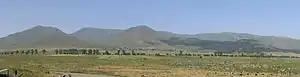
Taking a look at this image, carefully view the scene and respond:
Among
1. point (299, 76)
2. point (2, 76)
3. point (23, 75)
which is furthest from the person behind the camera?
point (299, 76)

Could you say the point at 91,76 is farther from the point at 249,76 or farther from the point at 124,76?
the point at 249,76

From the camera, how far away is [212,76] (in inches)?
3132

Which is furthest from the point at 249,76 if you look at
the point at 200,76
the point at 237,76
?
the point at 200,76

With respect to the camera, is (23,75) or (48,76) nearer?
(23,75)

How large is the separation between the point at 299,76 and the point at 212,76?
50.2 feet

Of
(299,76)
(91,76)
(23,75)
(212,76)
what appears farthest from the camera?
(299,76)

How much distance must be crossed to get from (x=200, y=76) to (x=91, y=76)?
15.9 meters

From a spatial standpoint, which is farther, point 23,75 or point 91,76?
point 91,76

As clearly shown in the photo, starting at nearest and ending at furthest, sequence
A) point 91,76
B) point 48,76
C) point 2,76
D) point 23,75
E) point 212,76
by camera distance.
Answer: point 2,76, point 23,75, point 48,76, point 91,76, point 212,76

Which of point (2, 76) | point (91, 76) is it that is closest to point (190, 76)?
point (91, 76)

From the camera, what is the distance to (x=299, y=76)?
84.8 meters

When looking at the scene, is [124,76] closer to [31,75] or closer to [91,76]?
[91,76]

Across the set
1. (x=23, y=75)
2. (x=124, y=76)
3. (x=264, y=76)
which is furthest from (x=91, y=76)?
(x=264, y=76)

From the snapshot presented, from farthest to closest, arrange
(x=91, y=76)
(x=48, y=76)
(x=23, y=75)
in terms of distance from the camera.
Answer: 1. (x=91, y=76)
2. (x=48, y=76)
3. (x=23, y=75)
